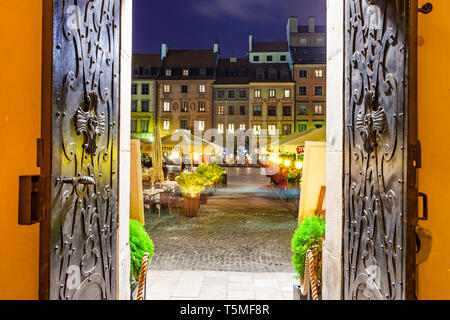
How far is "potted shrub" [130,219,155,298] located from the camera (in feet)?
13.7

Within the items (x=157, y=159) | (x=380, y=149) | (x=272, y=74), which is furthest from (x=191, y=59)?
(x=380, y=149)

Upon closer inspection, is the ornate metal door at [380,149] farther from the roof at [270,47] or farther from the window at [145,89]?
the roof at [270,47]

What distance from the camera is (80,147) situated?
101 inches

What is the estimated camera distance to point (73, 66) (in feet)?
8.05

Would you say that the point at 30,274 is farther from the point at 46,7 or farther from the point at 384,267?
the point at 384,267

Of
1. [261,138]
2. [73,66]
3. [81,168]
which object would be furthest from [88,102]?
[261,138]

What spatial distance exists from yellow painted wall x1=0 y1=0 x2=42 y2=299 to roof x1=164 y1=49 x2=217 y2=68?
5130 centimetres

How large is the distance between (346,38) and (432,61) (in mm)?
1008

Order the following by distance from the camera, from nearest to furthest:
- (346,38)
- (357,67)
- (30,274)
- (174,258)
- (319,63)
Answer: (30,274)
(357,67)
(346,38)
(174,258)
(319,63)

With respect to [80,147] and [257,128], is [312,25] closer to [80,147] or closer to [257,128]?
[257,128]

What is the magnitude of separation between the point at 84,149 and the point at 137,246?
2066 mm

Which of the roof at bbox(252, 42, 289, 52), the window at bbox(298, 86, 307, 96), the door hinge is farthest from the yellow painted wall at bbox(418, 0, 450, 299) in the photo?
the roof at bbox(252, 42, 289, 52)

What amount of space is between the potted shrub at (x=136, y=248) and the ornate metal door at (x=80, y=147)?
99 centimetres

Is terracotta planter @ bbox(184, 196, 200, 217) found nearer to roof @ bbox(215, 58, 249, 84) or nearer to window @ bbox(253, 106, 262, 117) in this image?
window @ bbox(253, 106, 262, 117)
